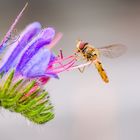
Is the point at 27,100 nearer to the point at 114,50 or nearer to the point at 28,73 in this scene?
the point at 28,73

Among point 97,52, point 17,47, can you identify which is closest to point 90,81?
point 97,52

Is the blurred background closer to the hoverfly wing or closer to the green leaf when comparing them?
the hoverfly wing

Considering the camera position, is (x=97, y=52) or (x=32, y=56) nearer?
(x=32, y=56)

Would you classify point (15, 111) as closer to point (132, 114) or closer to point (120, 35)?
point (132, 114)

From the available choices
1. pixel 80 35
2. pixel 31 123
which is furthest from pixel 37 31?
pixel 80 35

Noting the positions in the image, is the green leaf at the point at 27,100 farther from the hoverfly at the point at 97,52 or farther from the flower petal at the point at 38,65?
the hoverfly at the point at 97,52

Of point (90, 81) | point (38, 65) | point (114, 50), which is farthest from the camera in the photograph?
point (90, 81)
